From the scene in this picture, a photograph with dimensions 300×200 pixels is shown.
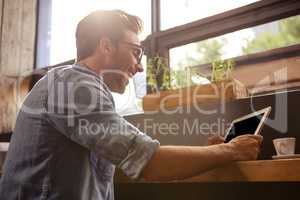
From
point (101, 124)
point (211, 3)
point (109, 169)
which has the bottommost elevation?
point (109, 169)

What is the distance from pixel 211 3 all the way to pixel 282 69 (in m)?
0.62

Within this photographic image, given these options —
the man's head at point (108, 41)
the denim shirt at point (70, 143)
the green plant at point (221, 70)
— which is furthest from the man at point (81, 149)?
the green plant at point (221, 70)

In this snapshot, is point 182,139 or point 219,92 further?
point 182,139

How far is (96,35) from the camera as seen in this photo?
1.36 metres

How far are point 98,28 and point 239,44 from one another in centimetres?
104

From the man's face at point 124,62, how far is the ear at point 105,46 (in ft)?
0.07

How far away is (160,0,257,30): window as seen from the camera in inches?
89.0

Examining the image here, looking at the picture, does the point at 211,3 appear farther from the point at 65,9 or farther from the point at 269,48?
the point at 65,9

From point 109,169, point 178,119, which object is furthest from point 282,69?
point 109,169

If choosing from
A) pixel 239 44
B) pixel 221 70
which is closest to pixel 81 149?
pixel 221 70

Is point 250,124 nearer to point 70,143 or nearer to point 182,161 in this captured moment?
point 182,161

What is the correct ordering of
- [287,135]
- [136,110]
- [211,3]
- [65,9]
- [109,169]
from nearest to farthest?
[109,169], [287,135], [211,3], [136,110], [65,9]

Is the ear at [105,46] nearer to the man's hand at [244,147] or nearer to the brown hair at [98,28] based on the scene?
the brown hair at [98,28]

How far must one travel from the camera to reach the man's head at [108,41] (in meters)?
1.36
